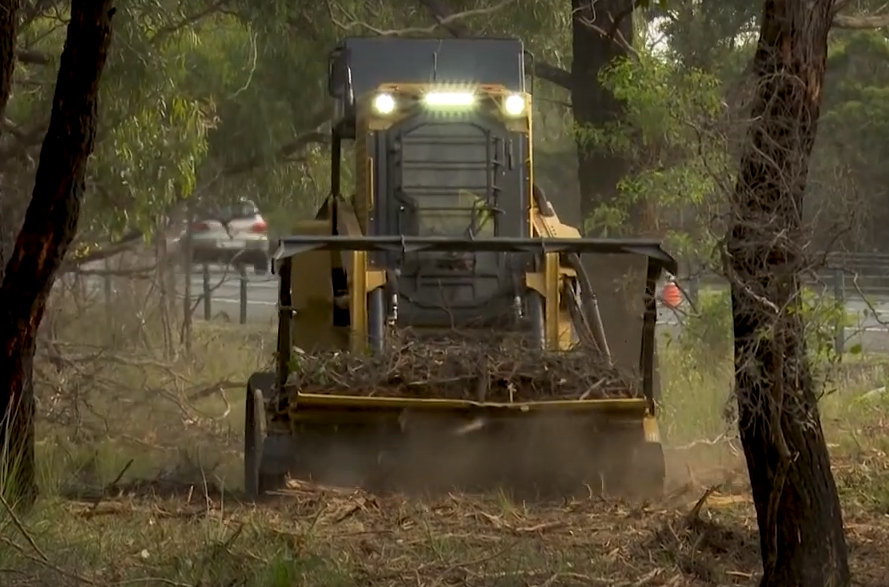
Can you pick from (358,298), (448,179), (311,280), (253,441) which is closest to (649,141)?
(448,179)

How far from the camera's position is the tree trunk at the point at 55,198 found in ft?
25.8

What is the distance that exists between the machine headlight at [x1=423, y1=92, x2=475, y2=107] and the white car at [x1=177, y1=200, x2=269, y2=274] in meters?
12.8

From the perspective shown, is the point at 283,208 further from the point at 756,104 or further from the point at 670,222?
the point at 756,104

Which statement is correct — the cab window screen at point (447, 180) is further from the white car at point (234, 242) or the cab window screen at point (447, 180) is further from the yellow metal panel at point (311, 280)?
the white car at point (234, 242)

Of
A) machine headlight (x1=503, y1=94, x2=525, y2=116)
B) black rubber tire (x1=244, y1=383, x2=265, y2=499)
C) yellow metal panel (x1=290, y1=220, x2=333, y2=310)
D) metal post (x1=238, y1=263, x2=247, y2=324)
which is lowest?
black rubber tire (x1=244, y1=383, x2=265, y2=499)

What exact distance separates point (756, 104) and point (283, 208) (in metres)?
13.9

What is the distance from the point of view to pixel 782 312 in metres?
6.27

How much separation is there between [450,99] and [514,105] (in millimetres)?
470

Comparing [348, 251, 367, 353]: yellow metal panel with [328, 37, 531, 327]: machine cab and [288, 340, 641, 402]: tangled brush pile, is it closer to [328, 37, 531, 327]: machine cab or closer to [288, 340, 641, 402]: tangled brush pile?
[328, 37, 531, 327]: machine cab

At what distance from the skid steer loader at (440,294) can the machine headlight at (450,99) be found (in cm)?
1

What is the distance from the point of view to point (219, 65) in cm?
1667

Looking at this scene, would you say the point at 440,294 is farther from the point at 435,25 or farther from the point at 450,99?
the point at 435,25

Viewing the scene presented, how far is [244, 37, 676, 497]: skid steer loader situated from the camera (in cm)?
938

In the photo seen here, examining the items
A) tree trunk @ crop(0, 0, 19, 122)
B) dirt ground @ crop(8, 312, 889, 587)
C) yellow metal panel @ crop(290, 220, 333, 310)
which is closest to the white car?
dirt ground @ crop(8, 312, 889, 587)
